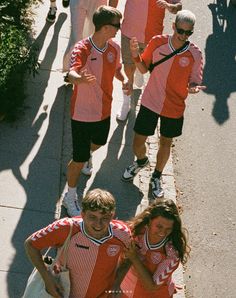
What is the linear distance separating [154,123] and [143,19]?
1563mm

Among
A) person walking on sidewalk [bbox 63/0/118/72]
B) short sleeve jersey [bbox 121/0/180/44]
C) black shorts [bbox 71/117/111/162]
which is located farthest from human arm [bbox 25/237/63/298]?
person walking on sidewalk [bbox 63/0/118/72]

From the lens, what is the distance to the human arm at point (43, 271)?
4883mm

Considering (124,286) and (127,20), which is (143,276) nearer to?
(124,286)

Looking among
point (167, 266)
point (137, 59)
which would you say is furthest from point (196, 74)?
point (167, 266)

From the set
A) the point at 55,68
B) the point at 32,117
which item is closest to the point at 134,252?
the point at 32,117

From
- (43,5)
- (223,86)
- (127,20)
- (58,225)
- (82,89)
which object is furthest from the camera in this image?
(43,5)

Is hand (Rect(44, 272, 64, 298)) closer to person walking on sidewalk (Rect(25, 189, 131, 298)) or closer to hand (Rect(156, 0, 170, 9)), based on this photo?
person walking on sidewalk (Rect(25, 189, 131, 298))

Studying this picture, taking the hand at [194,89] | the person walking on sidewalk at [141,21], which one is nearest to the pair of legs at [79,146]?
the hand at [194,89]

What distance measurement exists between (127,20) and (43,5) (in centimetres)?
300

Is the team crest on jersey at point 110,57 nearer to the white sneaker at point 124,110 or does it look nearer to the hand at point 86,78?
the hand at point 86,78

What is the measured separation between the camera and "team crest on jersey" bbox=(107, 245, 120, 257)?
5000 millimetres

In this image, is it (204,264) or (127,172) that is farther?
(127,172)

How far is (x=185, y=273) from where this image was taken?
7.04 metres

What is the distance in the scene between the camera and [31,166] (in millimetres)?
7891
